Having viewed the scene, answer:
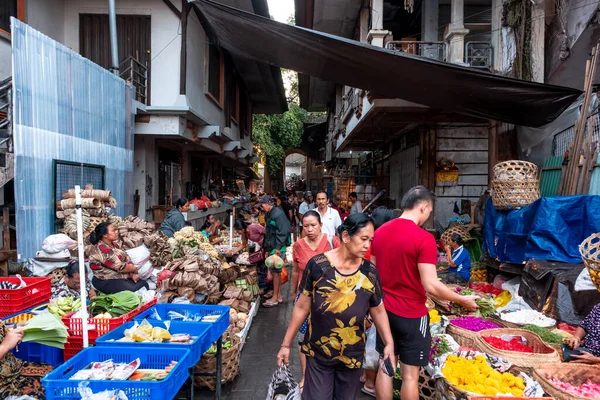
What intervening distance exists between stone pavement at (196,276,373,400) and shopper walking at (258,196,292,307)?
551 millimetres

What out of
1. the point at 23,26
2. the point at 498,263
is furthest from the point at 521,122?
the point at 23,26

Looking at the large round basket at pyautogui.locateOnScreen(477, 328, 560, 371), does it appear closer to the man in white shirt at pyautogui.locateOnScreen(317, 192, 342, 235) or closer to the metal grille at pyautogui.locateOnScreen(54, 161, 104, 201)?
the man in white shirt at pyautogui.locateOnScreen(317, 192, 342, 235)

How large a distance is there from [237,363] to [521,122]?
6.62 meters

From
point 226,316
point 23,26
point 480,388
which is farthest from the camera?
point 23,26

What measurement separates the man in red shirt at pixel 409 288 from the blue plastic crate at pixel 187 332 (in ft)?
5.10

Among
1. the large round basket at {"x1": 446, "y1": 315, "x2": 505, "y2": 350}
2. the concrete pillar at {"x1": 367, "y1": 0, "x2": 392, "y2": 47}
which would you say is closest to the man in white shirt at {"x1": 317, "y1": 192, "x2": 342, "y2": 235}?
the large round basket at {"x1": 446, "y1": 315, "x2": 505, "y2": 350}

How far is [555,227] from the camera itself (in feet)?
17.9

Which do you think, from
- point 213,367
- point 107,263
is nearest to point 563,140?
point 213,367

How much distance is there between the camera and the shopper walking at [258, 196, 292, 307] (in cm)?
708

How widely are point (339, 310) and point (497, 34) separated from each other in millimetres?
8408

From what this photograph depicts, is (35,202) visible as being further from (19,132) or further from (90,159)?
(90,159)

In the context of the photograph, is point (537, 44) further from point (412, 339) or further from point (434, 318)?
point (412, 339)

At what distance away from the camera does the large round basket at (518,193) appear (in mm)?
6250

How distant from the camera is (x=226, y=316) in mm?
4086
